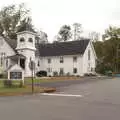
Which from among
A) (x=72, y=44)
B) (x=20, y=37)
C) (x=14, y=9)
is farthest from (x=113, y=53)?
(x=20, y=37)

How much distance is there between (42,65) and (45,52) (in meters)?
3.43

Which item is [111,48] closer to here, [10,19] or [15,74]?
[10,19]

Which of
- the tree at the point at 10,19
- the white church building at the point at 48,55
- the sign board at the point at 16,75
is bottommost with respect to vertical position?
the sign board at the point at 16,75

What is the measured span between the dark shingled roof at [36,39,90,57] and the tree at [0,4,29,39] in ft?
51.6

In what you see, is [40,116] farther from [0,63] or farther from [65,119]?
[0,63]

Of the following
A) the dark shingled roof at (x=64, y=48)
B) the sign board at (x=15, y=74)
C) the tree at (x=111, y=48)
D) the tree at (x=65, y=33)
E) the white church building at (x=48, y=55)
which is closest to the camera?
the sign board at (x=15, y=74)

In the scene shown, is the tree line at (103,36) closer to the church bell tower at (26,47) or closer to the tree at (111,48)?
the tree at (111,48)

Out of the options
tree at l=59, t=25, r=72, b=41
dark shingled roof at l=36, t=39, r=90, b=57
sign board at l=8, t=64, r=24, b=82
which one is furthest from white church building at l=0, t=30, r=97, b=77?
tree at l=59, t=25, r=72, b=41

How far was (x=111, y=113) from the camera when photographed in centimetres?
1006

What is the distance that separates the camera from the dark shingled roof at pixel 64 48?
54.3m

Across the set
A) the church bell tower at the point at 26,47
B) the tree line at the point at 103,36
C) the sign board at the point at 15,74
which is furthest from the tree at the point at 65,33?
the sign board at the point at 15,74

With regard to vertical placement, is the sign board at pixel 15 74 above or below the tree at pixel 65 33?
below

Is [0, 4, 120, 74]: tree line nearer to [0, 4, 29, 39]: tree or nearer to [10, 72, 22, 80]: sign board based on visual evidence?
[0, 4, 29, 39]: tree

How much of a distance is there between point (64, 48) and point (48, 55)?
421cm
